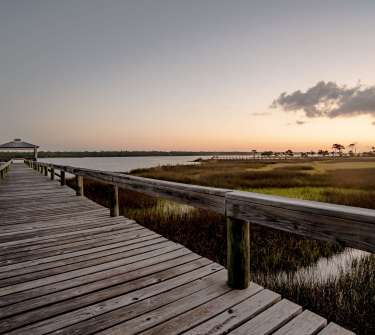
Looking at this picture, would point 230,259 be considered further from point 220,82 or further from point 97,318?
point 220,82

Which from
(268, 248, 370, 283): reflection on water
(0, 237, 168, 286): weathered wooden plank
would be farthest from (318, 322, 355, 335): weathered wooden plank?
(268, 248, 370, 283): reflection on water

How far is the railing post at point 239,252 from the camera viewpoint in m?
2.34

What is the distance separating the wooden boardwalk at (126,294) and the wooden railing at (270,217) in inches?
14.6

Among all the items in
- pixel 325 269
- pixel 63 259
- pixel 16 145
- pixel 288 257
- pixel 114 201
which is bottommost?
pixel 325 269

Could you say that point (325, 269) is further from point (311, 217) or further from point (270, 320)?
point (311, 217)

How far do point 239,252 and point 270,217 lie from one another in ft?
1.91

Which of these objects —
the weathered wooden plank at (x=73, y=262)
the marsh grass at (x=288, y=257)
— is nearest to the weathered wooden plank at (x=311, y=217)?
the weathered wooden plank at (x=73, y=262)

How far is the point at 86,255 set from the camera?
3.34 metres

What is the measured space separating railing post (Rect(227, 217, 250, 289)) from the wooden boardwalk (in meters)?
0.10

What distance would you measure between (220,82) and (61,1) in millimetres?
13270

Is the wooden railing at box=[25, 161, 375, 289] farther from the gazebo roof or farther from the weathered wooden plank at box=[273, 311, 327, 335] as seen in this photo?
the gazebo roof

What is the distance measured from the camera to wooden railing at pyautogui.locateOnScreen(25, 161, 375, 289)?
1.40 m

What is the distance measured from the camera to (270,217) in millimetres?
1962

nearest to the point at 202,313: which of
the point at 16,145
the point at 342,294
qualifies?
the point at 342,294
